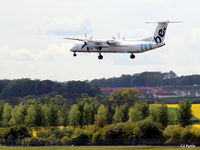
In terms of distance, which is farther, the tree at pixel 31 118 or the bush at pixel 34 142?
the tree at pixel 31 118

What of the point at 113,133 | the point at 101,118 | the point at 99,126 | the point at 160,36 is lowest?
the point at 113,133

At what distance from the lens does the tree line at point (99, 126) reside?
151 m

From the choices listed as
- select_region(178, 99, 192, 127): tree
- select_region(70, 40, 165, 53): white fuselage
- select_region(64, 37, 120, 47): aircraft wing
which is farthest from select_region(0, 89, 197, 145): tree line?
select_region(70, 40, 165, 53): white fuselage

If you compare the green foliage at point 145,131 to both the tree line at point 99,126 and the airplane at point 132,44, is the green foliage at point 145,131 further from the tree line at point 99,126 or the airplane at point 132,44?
the airplane at point 132,44

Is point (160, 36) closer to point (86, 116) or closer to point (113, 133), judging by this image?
point (113, 133)

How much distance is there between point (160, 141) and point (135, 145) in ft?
21.8

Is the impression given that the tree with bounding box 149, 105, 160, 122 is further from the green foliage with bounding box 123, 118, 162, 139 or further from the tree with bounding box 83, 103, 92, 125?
the tree with bounding box 83, 103, 92, 125

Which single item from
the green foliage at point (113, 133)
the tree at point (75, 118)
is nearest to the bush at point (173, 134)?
the green foliage at point (113, 133)

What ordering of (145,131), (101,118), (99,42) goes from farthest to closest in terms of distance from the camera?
1. (101,118)
2. (145,131)
3. (99,42)

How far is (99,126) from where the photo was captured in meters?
173

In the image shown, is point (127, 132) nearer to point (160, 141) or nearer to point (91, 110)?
point (160, 141)

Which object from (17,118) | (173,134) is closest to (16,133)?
(17,118)

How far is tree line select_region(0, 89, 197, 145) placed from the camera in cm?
15075

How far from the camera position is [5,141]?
522ft
